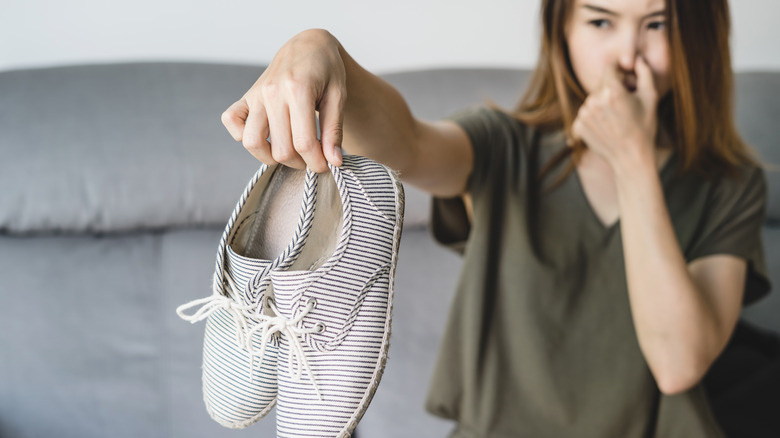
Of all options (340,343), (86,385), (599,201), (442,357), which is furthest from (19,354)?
(599,201)

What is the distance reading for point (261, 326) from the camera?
0.37 meters

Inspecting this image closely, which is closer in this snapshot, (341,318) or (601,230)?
(341,318)

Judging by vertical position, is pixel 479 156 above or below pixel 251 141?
below

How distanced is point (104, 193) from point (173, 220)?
11cm

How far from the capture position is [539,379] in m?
0.78

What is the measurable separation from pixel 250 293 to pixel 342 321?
63 millimetres

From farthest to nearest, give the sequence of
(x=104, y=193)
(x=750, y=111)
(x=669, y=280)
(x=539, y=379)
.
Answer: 1. (x=750, y=111)
2. (x=104, y=193)
3. (x=539, y=379)
4. (x=669, y=280)

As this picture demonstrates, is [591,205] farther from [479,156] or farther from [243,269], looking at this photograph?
[243,269]

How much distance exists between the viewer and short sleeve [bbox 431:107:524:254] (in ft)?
2.50

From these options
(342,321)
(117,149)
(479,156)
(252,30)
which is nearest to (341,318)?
(342,321)

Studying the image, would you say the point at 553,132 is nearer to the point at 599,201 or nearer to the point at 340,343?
the point at 599,201

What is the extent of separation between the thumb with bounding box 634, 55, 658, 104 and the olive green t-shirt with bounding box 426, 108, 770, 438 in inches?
5.9

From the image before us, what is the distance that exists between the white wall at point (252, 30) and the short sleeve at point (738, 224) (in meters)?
0.36

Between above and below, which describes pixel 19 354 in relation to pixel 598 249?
below
